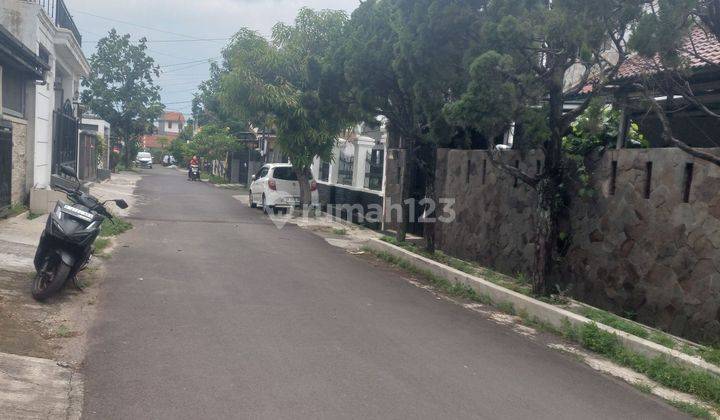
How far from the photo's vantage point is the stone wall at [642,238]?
7.64 meters

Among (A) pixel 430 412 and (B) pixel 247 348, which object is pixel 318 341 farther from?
(A) pixel 430 412

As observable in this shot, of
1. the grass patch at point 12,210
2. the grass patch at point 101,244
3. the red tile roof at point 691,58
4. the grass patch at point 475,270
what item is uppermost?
the red tile roof at point 691,58

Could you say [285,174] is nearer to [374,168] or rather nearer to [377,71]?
[374,168]

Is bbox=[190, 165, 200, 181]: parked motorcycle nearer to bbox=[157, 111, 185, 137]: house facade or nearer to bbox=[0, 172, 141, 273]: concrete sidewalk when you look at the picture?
bbox=[0, 172, 141, 273]: concrete sidewalk

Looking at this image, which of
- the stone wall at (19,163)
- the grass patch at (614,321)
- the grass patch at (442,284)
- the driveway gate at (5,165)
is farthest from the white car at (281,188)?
the grass patch at (614,321)

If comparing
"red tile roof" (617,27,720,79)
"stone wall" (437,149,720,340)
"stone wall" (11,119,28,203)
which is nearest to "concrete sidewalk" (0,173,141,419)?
"stone wall" (11,119,28,203)

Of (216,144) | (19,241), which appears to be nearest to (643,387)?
(19,241)

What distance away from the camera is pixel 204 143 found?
50688 mm

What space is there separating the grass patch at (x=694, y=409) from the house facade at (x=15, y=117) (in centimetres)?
1161

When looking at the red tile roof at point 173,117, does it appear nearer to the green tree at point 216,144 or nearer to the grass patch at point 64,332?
the green tree at point 216,144

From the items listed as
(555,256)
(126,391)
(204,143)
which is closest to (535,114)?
(555,256)

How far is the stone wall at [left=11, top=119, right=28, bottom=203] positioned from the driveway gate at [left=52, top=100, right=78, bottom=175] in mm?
2140

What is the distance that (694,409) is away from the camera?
577cm

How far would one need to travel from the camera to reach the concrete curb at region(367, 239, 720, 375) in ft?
22.0
